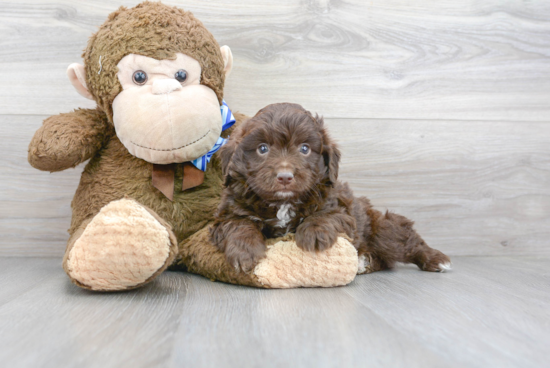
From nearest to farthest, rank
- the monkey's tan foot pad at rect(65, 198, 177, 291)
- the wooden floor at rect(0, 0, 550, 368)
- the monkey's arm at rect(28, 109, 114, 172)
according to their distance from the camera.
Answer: the monkey's tan foot pad at rect(65, 198, 177, 291)
the monkey's arm at rect(28, 109, 114, 172)
the wooden floor at rect(0, 0, 550, 368)

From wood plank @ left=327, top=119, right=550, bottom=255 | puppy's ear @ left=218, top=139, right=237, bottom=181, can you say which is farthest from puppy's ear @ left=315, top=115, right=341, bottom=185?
wood plank @ left=327, top=119, right=550, bottom=255

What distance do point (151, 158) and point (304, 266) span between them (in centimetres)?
84

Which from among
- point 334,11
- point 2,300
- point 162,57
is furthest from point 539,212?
point 2,300

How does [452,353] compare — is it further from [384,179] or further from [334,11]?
[334,11]

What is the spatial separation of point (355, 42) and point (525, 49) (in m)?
1.14

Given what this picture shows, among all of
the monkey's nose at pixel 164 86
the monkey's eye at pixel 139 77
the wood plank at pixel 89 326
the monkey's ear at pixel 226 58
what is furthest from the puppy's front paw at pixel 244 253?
the monkey's ear at pixel 226 58

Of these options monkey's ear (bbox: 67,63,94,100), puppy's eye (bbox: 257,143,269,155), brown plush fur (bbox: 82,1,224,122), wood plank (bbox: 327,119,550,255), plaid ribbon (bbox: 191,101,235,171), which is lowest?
wood plank (bbox: 327,119,550,255)

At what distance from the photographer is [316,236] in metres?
1.75

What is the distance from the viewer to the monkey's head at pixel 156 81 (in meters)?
1.88

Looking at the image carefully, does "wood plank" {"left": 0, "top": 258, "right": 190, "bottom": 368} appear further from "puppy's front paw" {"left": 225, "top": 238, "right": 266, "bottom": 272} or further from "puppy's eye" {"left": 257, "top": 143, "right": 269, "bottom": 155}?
"puppy's eye" {"left": 257, "top": 143, "right": 269, "bottom": 155}

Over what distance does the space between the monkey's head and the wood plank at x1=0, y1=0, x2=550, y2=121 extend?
602mm

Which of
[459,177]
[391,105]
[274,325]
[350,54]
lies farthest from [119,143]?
[459,177]

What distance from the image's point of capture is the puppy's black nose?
167 cm

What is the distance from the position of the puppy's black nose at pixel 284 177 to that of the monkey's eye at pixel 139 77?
0.80 meters
